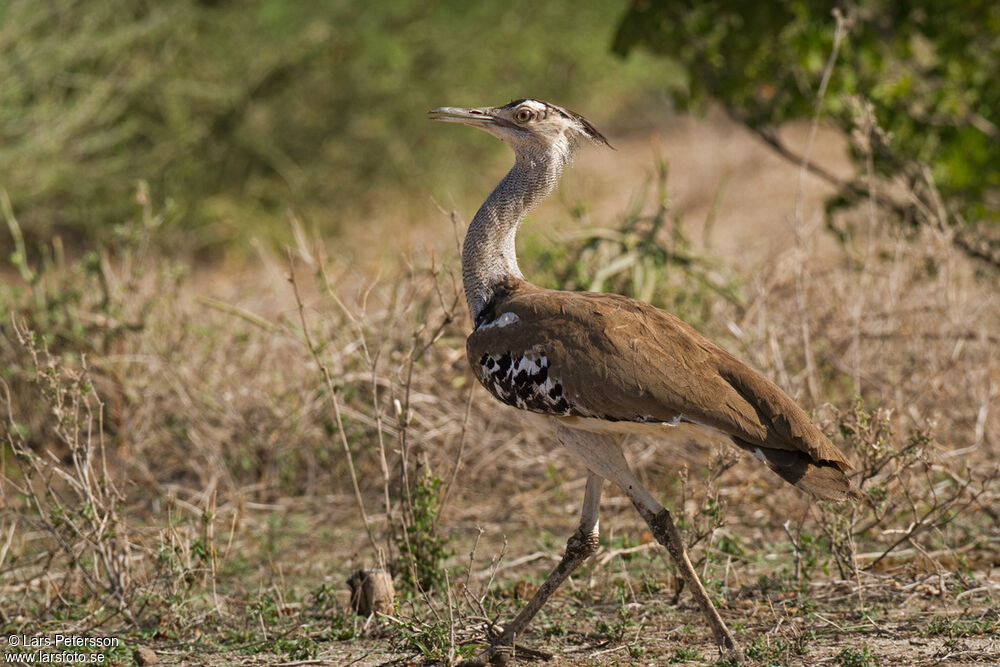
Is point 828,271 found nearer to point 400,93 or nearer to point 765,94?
point 765,94

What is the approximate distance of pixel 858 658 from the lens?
3.43 metres

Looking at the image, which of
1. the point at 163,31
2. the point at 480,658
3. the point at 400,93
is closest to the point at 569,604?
the point at 480,658

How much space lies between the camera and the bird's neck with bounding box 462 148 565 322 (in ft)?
12.9

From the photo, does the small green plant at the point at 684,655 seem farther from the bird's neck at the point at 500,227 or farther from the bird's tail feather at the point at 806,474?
the bird's neck at the point at 500,227

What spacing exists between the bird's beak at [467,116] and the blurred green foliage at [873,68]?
2.86 m

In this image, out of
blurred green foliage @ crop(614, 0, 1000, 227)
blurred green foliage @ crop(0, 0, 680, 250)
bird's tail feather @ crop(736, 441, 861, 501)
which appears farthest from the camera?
blurred green foliage @ crop(0, 0, 680, 250)

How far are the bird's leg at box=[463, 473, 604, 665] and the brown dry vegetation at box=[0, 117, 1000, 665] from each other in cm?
12

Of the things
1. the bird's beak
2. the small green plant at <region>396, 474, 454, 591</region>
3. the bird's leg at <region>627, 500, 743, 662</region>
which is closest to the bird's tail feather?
the bird's leg at <region>627, 500, 743, 662</region>

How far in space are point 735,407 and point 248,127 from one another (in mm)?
8629

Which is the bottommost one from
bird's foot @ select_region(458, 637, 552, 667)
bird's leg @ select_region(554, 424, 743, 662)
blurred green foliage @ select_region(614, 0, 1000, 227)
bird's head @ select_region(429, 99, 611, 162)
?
bird's foot @ select_region(458, 637, 552, 667)

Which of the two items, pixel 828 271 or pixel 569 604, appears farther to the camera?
pixel 828 271

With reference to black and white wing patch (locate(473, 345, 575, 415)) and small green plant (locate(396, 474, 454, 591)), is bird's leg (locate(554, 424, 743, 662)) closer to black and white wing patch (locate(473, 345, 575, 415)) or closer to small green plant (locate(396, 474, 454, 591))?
black and white wing patch (locate(473, 345, 575, 415))

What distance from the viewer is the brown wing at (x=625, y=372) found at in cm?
336

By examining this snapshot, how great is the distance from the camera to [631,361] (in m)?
3.46
